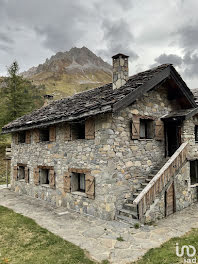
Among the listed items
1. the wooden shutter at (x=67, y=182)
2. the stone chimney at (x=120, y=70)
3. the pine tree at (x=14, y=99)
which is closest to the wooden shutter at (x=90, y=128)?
the wooden shutter at (x=67, y=182)

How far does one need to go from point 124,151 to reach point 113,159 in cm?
66

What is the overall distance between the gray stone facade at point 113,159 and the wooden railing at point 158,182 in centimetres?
40

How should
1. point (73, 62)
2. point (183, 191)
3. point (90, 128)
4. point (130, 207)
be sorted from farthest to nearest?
point (73, 62)
point (183, 191)
point (90, 128)
point (130, 207)

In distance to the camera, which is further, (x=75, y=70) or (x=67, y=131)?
(x=75, y=70)

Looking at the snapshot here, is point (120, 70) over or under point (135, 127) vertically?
over

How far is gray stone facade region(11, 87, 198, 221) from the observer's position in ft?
24.9

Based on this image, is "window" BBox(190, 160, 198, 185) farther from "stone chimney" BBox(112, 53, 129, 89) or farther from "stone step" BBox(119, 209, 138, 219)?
"stone chimney" BBox(112, 53, 129, 89)

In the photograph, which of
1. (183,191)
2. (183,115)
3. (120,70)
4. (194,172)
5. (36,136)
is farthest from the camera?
(36,136)

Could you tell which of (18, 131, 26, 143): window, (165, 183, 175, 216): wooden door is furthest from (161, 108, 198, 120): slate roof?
(18, 131, 26, 143): window

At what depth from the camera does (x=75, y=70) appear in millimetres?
149625

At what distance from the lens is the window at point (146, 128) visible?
9344 millimetres

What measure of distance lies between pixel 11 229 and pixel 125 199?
421 centimetres

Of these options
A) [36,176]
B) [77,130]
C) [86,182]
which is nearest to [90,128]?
[77,130]

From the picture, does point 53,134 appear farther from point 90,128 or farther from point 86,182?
point 86,182
